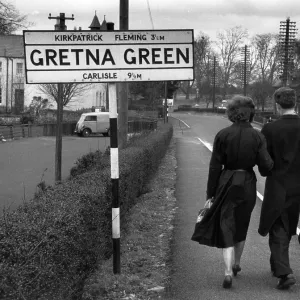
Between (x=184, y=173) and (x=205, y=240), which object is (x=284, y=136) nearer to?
(x=205, y=240)

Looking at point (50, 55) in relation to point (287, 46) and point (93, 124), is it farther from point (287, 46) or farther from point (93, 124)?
point (287, 46)

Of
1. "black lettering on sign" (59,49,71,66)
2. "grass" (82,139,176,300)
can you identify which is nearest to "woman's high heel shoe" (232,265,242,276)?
"grass" (82,139,176,300)

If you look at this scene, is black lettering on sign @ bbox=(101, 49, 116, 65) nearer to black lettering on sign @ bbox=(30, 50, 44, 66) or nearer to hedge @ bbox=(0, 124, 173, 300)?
black lettering on sign @ bbox=(30, 50, 44, 66)

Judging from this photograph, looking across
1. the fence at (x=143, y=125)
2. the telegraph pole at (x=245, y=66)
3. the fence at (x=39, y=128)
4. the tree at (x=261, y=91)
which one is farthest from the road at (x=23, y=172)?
the tree at (x=261, y=91)

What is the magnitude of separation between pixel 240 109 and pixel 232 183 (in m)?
0.69

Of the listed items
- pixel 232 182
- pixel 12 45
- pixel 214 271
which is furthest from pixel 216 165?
pixel 12 45

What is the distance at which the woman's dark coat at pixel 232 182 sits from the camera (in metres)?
5.44

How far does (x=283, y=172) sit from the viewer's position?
557 cm

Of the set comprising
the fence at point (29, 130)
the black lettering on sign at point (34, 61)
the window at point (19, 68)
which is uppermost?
the window at point (19, 68)

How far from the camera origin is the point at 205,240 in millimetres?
5512

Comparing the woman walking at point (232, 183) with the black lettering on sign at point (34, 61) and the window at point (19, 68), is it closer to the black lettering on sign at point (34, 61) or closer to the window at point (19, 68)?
the black lettering on sign at point (34, 61)

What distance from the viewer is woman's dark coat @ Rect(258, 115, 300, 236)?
219 inches

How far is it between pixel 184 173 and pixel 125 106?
9.50 feet

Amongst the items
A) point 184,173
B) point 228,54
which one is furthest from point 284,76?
point 228,54
